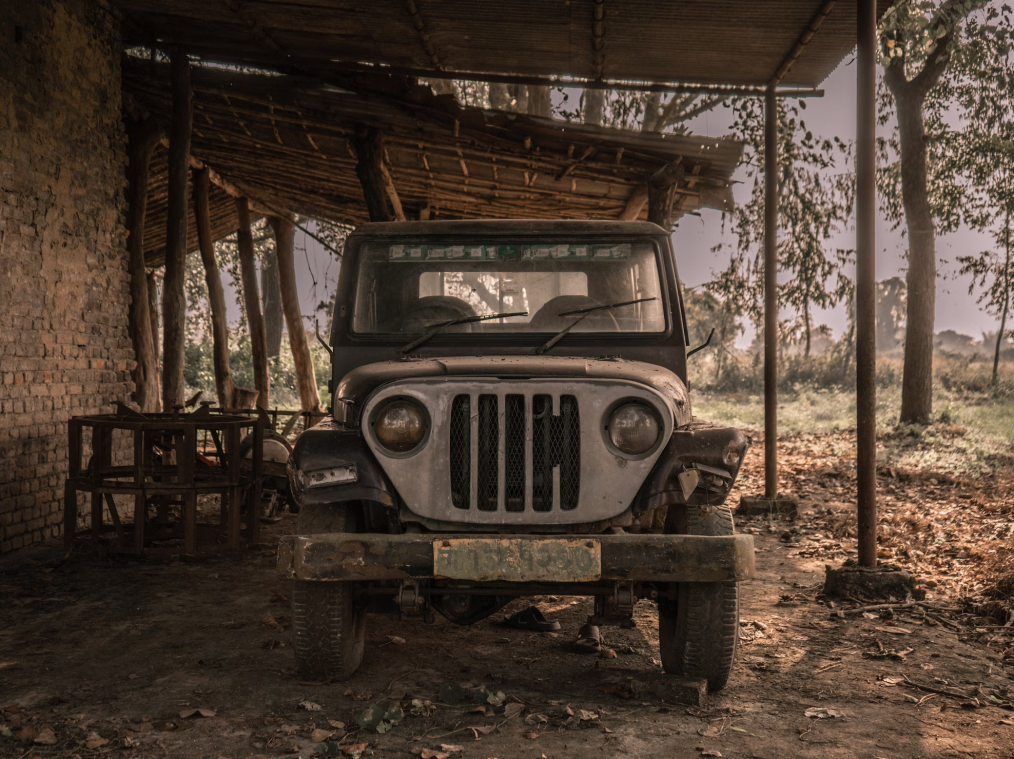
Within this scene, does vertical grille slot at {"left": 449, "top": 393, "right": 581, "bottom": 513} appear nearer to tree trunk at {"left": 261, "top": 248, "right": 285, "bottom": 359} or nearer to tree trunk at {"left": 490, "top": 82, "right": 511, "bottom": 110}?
tree trunk at {"left": 490, "top": 82, "right": 511, "bottom": 110}

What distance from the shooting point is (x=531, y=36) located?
22.9ft

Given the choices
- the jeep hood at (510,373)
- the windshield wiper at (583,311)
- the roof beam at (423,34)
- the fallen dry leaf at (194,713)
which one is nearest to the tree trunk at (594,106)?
the roof beam at (423,34)

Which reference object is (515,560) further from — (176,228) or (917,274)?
(917,274)

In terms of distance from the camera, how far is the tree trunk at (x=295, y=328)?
13773 millimetres

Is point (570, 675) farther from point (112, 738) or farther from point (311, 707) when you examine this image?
point (112, 738)

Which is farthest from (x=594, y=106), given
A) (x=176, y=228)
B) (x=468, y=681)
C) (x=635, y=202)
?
(x=468, y=681)

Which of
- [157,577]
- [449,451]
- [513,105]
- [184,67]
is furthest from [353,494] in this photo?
[513,105]

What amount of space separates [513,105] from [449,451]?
17826 millimetres

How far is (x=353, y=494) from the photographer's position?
3.43 metres

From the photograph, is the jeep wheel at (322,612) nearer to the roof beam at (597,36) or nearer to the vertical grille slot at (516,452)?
the vertical grille slot at (516,452)

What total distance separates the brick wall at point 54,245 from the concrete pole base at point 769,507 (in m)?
5.65

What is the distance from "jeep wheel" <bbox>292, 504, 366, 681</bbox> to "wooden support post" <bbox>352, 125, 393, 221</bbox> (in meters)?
5.61

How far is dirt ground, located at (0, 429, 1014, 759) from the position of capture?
3205 mm

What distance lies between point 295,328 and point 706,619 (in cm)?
1105
